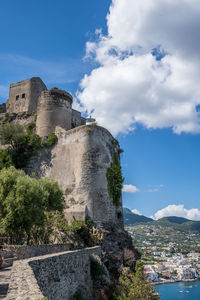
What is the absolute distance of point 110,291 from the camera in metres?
21.7

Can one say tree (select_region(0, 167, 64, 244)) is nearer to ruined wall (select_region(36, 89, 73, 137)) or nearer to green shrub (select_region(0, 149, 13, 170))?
green shrub (select_region(0, 149, 13, 170))

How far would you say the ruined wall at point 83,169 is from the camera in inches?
1125

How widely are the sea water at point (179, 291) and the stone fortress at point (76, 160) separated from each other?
6415cm

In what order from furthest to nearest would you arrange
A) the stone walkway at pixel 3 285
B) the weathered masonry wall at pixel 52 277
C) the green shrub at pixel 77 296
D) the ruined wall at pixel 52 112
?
the ruined wall at pixel 52 112 → the green shrub at pixel 77 296 → the stone walkway at pixel 3 285 → the weathered masonry wall at pixel 52 277

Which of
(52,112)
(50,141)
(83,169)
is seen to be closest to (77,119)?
(52,112)

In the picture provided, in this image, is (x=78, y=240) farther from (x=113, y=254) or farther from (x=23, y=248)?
(x=23, y=248)

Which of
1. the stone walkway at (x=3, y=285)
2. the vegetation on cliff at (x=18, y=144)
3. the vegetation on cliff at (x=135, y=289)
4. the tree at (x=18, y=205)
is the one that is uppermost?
the vegetation on cliff at (x=18, y=144)

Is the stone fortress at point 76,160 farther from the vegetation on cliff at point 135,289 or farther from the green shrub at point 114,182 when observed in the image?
the vegetation on cliff at point 135,289

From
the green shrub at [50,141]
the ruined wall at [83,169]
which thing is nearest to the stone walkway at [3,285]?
the ruined wall at [83,169]

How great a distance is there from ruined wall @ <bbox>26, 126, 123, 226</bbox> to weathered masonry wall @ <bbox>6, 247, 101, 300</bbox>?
7955 millimetres

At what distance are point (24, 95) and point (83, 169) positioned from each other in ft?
72.3

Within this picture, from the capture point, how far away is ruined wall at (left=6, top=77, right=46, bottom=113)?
44.6 meters

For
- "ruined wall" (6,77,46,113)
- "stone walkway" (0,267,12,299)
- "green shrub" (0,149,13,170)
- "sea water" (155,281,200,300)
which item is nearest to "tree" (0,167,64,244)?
"stone walkway" (0,267,12,299)

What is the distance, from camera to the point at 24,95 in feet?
149
